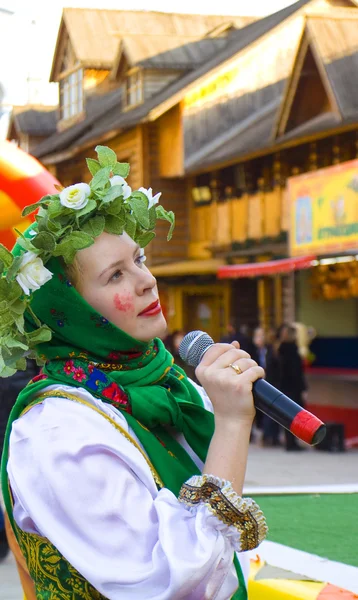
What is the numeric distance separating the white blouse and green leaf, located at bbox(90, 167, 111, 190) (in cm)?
51

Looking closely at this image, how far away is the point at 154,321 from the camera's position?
87.2 inches

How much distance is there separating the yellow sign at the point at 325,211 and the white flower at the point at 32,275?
12.3m

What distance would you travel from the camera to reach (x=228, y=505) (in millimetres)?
1936

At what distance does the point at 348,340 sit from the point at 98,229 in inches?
706

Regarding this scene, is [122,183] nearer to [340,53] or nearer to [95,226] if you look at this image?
[95,226]

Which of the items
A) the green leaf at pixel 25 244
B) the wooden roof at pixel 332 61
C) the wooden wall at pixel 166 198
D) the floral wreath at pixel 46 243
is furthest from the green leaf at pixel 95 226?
the wooden wall at pixel 166 198

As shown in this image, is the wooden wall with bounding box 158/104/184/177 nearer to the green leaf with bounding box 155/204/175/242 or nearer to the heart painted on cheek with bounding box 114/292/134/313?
the green leaf with bounding box 155/204/175/242

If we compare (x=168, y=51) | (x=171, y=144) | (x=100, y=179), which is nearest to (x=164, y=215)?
(x=100, y=179)

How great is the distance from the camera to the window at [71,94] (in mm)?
27891

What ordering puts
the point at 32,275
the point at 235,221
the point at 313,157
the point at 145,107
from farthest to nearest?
the point at 145,107, the point at 235,221, the point at 313,157, the point at 32,275

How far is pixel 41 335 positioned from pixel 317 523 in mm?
3499

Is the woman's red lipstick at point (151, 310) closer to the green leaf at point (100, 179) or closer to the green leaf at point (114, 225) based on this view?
the green leaf at point (114, 225)

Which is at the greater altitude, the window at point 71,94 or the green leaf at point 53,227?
the window at point 71,94

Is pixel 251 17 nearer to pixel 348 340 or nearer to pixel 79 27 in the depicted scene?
pixel 79 27
